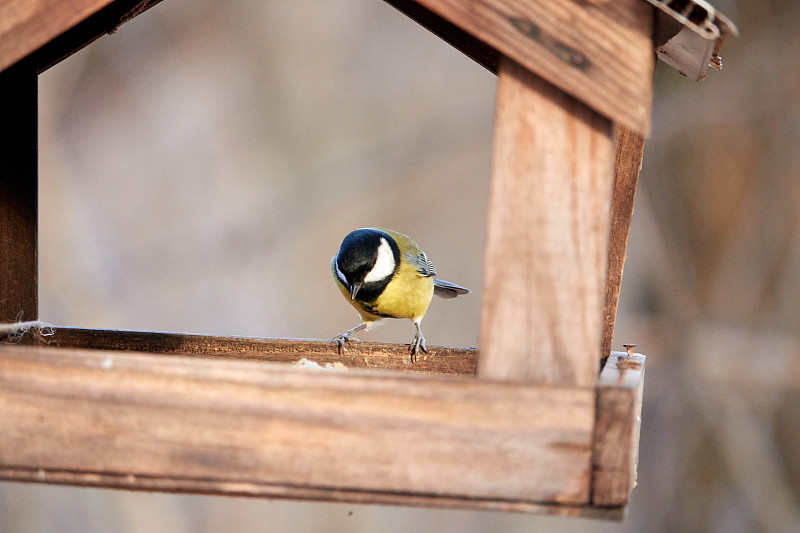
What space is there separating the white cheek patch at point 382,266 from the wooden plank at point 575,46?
1.54 meters

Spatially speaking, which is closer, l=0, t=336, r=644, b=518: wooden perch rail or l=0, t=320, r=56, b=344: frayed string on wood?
l=0, t=336, r=644, b=518: wooden perch rail

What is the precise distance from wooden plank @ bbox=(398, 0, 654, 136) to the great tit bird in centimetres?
148

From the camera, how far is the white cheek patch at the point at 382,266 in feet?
8.52

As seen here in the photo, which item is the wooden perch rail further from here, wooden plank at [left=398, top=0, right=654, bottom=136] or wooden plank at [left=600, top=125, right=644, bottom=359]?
wooden plank at [left=600, top=125, right=644, bottom=359]

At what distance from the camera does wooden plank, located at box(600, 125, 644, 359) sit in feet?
5.17

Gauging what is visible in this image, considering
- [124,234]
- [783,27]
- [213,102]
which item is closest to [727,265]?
[783,27]

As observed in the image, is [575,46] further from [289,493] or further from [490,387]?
[289,493]

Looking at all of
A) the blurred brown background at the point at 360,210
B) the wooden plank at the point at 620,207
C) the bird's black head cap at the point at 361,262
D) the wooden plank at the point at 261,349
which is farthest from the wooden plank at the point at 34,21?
the blurred brown background at the point at 360,210

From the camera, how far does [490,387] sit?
1.11 meters

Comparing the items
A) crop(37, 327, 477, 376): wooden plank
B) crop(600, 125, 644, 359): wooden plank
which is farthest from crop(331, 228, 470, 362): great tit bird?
crop(600, 125, 644, 359): wooden plank

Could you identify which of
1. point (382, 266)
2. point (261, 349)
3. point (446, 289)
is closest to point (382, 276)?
point (382, 266)

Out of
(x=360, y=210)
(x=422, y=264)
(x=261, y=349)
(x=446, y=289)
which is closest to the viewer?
(x=261, y=349)

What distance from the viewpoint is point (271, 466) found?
115 centimetres

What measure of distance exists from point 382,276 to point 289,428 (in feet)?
4.98
